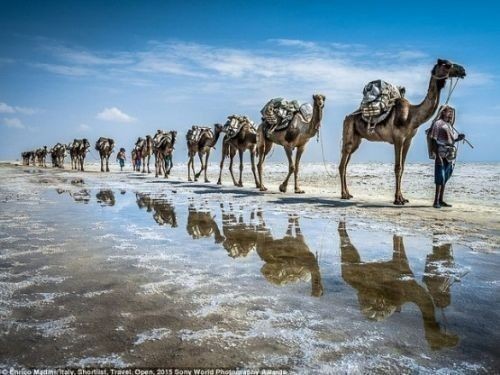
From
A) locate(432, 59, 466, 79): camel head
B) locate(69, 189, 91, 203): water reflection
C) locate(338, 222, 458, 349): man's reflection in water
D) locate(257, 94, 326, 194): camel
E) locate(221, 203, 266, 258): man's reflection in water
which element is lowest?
locate(221, 203, 266, 258): man's reflection in water

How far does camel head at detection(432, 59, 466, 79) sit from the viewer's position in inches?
364

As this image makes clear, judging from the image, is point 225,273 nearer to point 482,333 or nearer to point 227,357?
point 227,357

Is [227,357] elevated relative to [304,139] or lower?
lower

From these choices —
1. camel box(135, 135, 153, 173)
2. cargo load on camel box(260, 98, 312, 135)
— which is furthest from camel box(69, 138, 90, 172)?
cargo load on camel box(260, 98, 312, 135)

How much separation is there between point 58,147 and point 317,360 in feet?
197

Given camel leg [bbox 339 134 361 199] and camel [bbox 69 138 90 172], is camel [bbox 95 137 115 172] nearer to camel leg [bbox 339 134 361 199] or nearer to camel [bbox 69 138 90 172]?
camel [bbox 69 138 90 172]

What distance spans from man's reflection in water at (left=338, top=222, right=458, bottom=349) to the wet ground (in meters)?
0.01

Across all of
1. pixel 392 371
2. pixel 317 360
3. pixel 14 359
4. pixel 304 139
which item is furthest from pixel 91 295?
pixel 304 139

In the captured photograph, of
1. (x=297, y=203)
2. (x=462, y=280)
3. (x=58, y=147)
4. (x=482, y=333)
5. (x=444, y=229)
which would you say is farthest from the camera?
(x=58, y=147)

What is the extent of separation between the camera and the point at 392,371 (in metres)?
2.03

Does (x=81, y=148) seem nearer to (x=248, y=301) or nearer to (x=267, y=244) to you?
(x=267, y=244)

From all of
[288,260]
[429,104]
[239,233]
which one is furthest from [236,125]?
[288,260]

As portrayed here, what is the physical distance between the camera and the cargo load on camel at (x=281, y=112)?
13.8 m

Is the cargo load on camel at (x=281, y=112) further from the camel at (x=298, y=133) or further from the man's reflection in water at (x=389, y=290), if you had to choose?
A: the man's reflection in water at (x=389, y=290)
